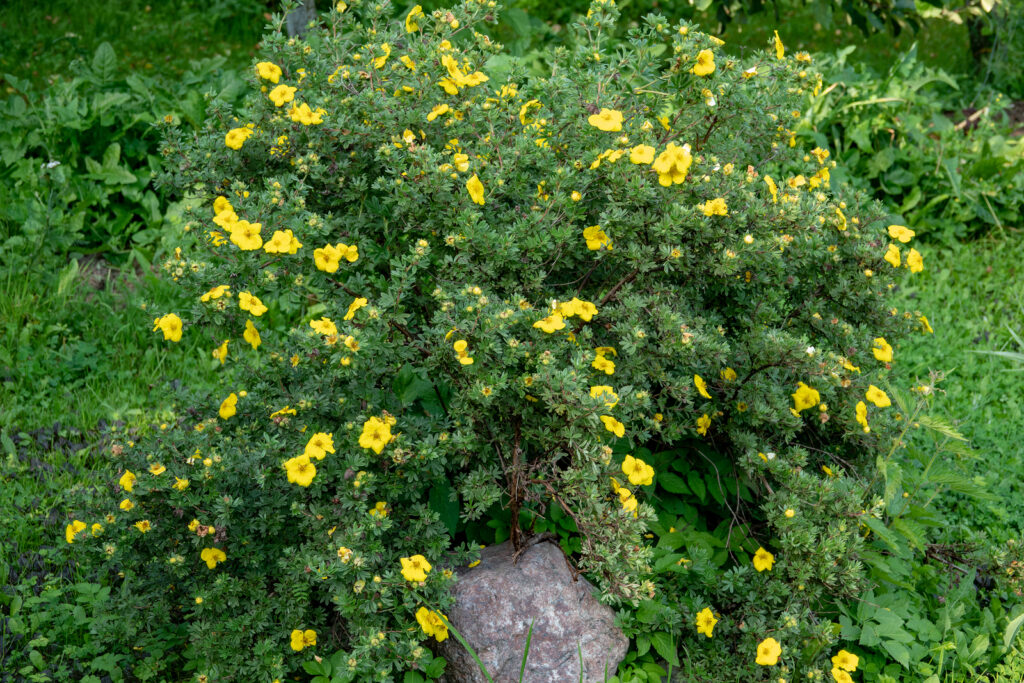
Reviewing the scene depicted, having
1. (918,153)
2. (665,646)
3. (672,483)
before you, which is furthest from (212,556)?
(918,153)

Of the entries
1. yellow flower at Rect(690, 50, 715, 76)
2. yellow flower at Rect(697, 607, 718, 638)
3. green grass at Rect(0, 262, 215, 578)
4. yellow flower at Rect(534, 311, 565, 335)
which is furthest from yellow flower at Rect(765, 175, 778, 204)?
green grass at Rect(0, 262, 215, 578)

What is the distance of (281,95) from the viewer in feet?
8.20

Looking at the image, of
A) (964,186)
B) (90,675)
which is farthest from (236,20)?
(90,675)

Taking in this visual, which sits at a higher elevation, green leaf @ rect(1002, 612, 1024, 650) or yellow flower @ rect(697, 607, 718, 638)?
yellow flower @ rect(697, 607, 718, 638)

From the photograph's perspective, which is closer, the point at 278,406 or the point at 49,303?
the point at 278,406

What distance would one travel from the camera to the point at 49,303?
3.74 metres

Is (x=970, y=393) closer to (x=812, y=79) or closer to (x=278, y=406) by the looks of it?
(x=812, y=79)

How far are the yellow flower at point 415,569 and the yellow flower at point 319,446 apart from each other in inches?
12.0

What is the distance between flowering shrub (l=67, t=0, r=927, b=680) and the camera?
210cm

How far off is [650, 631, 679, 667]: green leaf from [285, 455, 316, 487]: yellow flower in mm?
984

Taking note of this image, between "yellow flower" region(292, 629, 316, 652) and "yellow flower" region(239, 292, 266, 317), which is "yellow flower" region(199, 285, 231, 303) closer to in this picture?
"yellow flower" region(239, 292, 266, 317)

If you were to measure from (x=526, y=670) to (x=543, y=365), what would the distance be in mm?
776

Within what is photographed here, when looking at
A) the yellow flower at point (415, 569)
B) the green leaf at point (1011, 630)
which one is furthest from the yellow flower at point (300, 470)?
the green leaf at point (1011, 630)

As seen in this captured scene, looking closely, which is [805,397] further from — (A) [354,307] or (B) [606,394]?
(A) [354,307]
